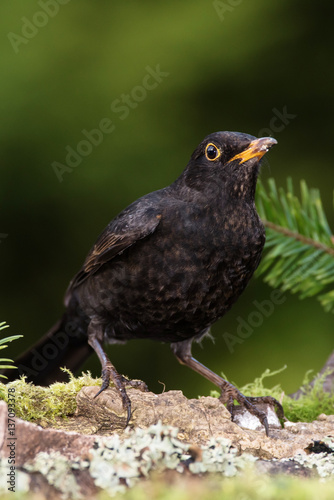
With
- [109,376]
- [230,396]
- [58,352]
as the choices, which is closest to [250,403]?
[230,396]

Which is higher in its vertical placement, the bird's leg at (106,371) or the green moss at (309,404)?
the bird's leg at (106,371)

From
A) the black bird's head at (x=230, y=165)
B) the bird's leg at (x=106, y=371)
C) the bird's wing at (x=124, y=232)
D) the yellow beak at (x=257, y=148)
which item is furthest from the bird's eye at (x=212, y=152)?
the bird's leg at (x=106, y=371)

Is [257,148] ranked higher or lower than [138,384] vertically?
higher

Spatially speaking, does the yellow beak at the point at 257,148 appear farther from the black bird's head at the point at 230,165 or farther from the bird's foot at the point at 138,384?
the bird's foot at the point at 138,384

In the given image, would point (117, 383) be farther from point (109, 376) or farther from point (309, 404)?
point (309, 404)

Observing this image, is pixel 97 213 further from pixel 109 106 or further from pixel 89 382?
pixel 89 382

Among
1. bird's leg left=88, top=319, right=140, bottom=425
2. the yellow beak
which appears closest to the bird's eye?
the yellow beak

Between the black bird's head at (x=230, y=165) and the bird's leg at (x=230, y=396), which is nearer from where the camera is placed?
the bird's leg at (x=230, y=396)
